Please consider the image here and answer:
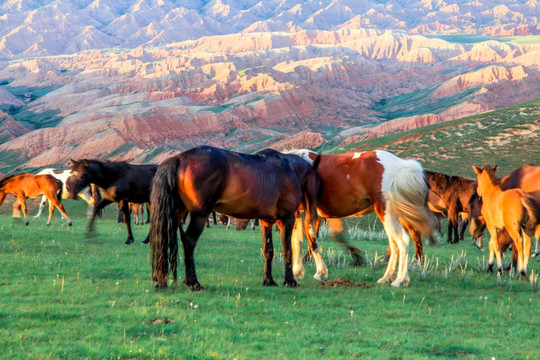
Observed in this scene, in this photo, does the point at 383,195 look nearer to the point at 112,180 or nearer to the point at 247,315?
the point at 247,315

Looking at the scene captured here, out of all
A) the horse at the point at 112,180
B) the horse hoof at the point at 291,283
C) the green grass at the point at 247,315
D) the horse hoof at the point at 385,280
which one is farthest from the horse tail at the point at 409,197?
the horse at the point at 112,180

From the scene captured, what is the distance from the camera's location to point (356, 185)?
1149 cm

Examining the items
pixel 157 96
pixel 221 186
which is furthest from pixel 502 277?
pixel 157 96

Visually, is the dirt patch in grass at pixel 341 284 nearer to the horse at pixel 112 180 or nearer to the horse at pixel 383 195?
the horse at pixel 383 195

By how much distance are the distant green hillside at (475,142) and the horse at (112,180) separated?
22918mm

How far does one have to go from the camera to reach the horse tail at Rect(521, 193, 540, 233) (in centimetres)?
1097

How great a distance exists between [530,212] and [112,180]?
10186 mm

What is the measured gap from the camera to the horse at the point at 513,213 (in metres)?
11.2

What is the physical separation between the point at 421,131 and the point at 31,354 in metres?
44.6

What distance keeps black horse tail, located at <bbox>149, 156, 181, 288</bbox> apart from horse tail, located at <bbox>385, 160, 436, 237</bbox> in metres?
4.28

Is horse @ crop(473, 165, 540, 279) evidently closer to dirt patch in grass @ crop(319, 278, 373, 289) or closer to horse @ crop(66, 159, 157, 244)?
dirt patch in grass @ crop(319, 278, 373, 289)

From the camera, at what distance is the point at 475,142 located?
4141 centimetres

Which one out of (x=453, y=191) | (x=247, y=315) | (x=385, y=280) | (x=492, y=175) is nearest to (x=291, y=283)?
(x=385, y=280)

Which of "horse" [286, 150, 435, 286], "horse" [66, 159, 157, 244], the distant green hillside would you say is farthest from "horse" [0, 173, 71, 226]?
the distant green hillside
